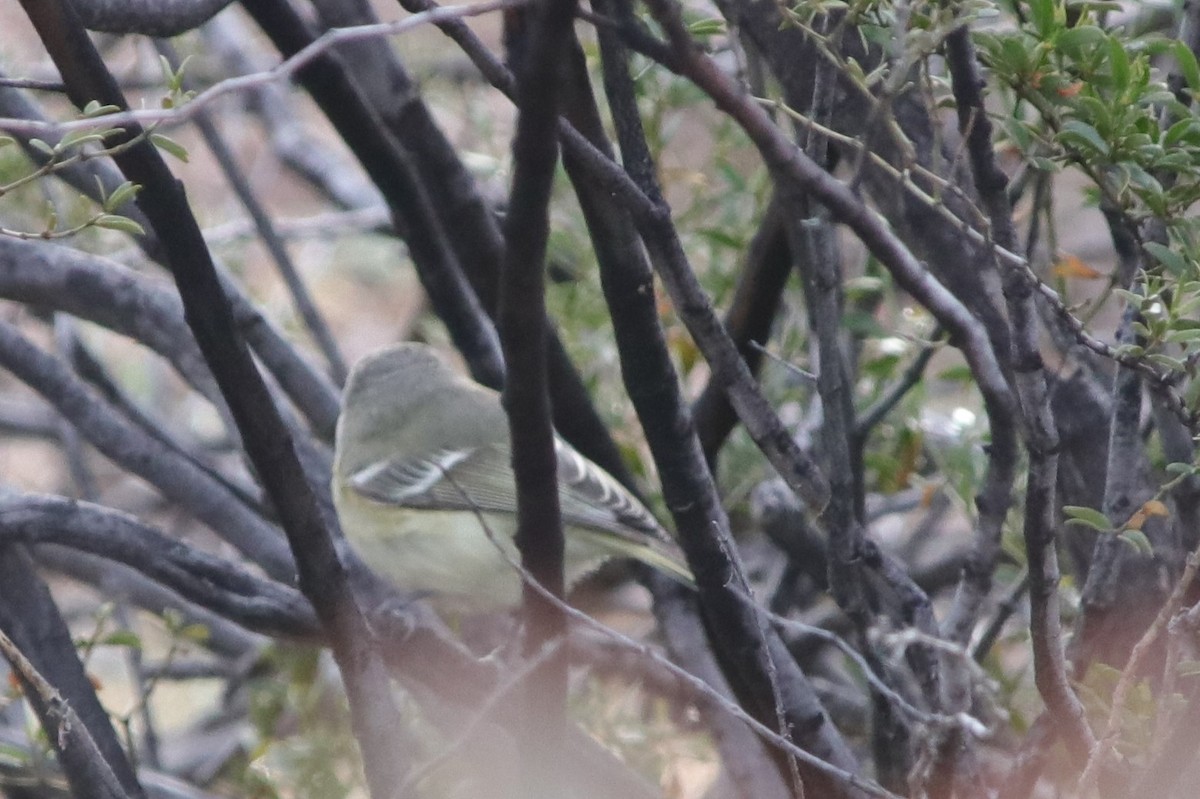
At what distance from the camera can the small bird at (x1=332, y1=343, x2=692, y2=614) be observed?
→ 286cm

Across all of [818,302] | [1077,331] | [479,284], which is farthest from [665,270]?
[479,284]

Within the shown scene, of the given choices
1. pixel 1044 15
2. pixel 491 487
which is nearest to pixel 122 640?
pixel 491 487

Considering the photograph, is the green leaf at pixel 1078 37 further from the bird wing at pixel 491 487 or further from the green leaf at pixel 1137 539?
the bird wing at pixel 491 487

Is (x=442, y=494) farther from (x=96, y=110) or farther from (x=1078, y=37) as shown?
(x=1078, y=37)

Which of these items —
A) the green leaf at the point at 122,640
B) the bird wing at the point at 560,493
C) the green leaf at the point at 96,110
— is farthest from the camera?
the bird wing at the point at 560,493

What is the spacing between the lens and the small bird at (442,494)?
9.39ft

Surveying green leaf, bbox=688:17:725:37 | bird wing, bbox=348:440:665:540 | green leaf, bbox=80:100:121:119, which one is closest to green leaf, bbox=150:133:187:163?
green leaf, bbox=80:100:121:119

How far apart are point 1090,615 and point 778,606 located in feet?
3.33

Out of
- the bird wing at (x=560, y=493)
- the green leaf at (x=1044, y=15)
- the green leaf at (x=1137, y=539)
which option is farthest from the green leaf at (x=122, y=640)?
the green leaf at (x=1044, y=15)

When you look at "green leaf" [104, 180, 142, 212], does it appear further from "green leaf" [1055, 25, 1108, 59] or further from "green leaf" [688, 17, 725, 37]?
"green leaf" [1055, 25, 1108, 59]

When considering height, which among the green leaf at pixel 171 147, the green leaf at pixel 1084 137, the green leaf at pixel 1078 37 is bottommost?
the green leaf at pixel 171 147

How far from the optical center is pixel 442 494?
3.42 m

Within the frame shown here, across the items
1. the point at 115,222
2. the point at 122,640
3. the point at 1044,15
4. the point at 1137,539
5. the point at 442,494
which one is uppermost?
the point at 1044,15

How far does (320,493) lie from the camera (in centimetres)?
277
